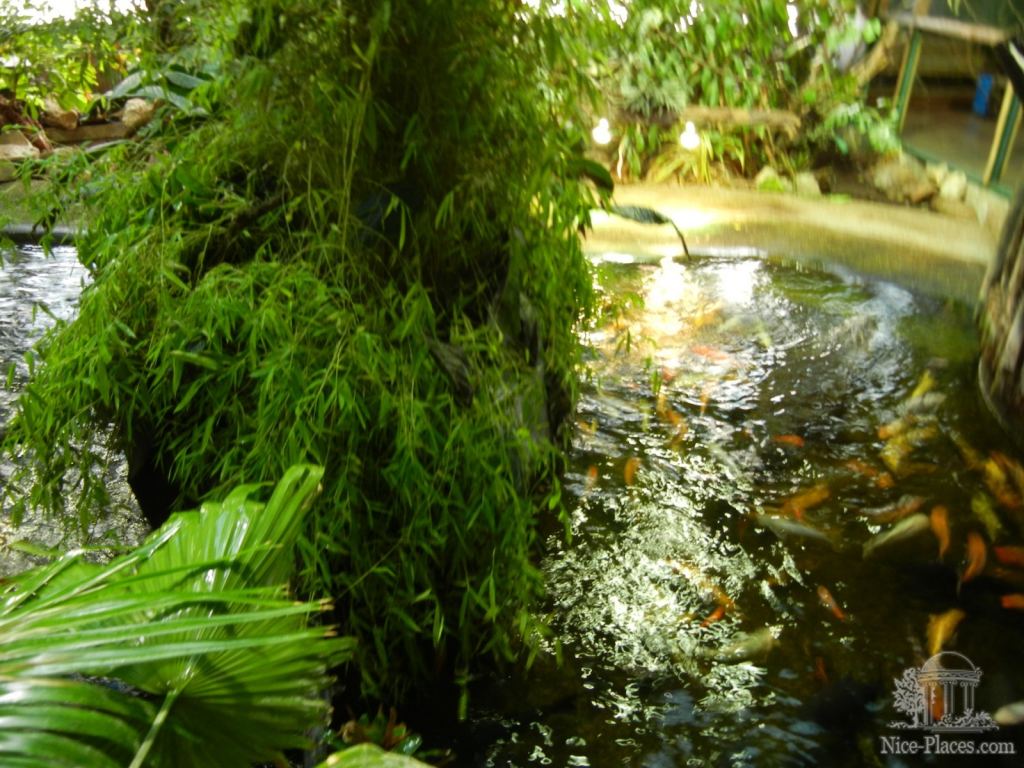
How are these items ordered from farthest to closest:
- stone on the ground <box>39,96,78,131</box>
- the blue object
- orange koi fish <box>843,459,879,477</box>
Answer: stone on the ground <box>39,96,78,131</box> < the blue object < orange koi fish <box>843,459,879,477</box>

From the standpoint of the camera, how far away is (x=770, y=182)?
29.8 ft

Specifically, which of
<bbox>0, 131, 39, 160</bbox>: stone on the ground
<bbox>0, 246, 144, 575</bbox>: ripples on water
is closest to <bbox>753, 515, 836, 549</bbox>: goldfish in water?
<bbox>0, 246, 144, 575</bbox>: ripples on water

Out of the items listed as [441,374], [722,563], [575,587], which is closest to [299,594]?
[441,374]

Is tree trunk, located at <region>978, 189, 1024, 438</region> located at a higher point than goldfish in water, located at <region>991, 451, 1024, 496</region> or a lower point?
higher

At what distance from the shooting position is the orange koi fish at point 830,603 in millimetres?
3127

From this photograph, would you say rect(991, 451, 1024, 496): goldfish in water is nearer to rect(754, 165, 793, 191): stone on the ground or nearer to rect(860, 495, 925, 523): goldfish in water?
rect(860, 495, 925, 523): goldfish in water

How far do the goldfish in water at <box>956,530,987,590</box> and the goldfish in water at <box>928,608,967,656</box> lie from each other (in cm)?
18

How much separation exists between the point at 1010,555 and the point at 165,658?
355cm

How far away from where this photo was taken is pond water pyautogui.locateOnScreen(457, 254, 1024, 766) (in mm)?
2635

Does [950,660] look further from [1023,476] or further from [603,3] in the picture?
[603,3]

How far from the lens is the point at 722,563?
3.39 m

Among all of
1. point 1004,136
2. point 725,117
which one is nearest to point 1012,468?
point 1004,136

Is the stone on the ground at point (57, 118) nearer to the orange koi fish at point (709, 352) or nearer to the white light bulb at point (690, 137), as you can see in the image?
the white light bulb at point (690, 137)

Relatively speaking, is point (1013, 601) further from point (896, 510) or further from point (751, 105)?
point (751, 105)
